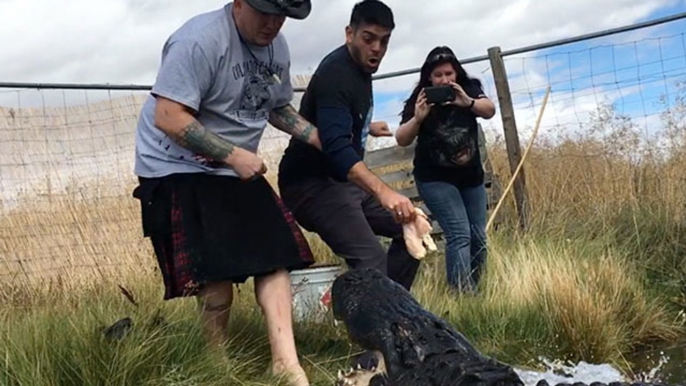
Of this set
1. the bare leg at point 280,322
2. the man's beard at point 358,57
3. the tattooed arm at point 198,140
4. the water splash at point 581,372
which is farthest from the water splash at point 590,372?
the tattooed arm at point 198,140

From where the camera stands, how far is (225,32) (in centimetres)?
323

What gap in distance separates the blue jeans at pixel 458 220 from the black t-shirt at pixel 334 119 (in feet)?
4.11

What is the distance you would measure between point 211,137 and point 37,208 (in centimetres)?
367

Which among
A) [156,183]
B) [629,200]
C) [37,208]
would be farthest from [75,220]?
[629,200]

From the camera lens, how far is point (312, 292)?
4.88 meters

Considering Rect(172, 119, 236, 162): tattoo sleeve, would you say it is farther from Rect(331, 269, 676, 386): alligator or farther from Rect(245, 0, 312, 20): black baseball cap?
Rect(331, 269, 676, 386): alligator

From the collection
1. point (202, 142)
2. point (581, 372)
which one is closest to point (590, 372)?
point (581, 372)

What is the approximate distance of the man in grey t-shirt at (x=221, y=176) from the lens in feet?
10.3

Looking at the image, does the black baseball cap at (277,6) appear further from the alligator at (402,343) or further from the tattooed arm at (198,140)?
the alligator at (402,343)

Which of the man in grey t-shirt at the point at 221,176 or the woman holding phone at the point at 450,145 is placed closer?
the man in grey t-shirt at the point at 221,176

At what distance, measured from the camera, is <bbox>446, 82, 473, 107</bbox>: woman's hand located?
5.19 metres

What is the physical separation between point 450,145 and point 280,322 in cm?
221

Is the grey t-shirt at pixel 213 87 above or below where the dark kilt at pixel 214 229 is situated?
above

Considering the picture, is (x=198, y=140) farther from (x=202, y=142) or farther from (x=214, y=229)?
(x=214, y=229)
